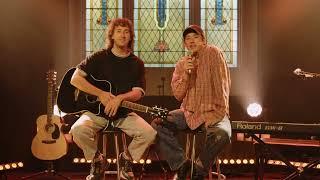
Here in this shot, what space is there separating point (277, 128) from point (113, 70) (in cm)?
151

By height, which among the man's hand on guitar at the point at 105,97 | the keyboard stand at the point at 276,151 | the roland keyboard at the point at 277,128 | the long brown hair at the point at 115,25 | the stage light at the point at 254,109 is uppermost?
the long brown hair at the point at 115,25

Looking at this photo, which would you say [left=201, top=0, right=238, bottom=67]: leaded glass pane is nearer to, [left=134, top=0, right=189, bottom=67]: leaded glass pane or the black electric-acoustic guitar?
[left=134, top=0, right=189, bottom=67]: leaded glass pane

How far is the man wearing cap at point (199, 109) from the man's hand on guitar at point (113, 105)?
15.9 inches

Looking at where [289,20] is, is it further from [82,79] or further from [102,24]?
[82,79]

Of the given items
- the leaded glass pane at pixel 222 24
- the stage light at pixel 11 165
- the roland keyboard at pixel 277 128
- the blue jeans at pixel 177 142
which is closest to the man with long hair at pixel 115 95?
the blue jeans at pixel 177 142

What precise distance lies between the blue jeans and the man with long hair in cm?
12

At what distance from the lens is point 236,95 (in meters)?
5.69

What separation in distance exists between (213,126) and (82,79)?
1205mm

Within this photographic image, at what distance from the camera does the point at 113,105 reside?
4039mm

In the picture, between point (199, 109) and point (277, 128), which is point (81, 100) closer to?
point (199, 109)

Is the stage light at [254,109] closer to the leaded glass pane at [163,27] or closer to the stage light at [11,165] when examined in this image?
the leaded glass pane at [163,27]

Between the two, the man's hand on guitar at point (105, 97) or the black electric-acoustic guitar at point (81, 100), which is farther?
the black electric-acoustic guitar at point (81, 100)

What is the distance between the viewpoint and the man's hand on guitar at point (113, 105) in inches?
159

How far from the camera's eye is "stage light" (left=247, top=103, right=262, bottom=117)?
5445 millimetres
